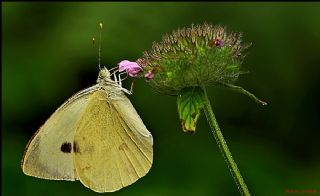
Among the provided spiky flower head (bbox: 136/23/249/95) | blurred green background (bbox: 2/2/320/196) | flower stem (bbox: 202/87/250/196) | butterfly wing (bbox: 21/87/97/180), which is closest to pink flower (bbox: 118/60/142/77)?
spiky flower head (bbox: 136/23/249/95)

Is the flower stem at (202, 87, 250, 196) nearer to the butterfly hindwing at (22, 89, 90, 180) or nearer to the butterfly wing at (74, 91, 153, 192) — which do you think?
the butterfly wing at (74, 91, 153, 192)

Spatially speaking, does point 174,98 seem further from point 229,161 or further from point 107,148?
point 229,161

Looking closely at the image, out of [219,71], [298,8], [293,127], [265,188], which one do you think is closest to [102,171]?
[219,71]

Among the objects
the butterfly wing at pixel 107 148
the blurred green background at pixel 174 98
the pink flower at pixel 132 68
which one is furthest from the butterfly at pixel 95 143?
the blurred green background at pixel 174 98

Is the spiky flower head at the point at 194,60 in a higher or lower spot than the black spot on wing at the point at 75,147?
higher

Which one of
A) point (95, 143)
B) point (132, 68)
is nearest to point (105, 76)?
point (132, 68)

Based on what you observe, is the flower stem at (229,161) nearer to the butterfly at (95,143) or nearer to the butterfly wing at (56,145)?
the butterfly at (95,143)

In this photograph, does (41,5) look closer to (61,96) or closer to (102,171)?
(61,96)
